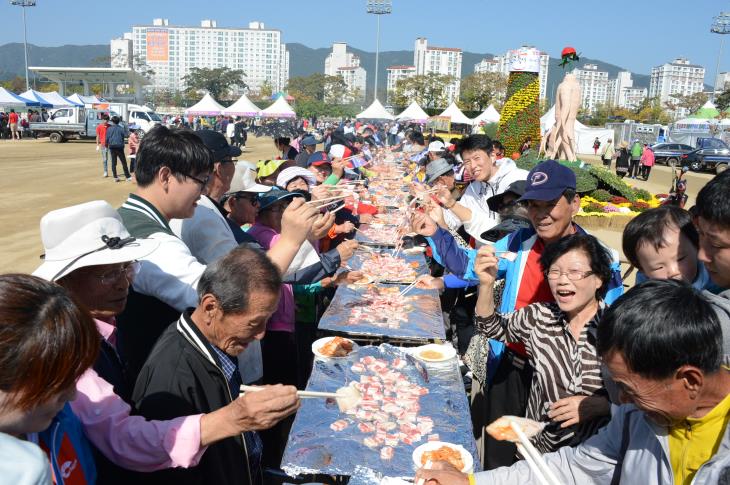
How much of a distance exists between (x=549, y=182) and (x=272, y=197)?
1764mm

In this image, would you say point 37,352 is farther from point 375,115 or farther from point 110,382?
point 375,115

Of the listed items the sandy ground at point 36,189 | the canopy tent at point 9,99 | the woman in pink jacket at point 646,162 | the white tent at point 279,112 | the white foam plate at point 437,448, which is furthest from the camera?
the white tent at point 279,112

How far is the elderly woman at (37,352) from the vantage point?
105 centimetres

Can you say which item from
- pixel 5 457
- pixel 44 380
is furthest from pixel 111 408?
pixel 5 457

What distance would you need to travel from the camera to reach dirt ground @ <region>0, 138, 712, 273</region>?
8.28 metres

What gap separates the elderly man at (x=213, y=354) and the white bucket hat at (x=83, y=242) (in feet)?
0.95

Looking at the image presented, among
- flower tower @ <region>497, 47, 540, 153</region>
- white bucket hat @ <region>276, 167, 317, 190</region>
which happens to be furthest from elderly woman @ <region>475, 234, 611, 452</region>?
flower tower @ <region>497, 47, 540, 153</region>

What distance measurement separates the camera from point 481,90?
51.9 meters

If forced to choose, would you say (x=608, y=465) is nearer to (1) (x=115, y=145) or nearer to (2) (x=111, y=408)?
(2) (x=111, y=408)

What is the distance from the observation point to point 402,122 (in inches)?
1468

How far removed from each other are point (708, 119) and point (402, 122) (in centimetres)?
2571

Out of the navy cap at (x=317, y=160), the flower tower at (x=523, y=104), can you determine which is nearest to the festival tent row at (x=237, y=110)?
the flower tower at (x=523, y=104)

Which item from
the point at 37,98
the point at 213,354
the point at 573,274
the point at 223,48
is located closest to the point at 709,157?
the point at 573,274

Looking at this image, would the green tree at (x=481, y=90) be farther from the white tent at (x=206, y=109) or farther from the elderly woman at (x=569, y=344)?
the elderly woman at (x=569, y=344)
